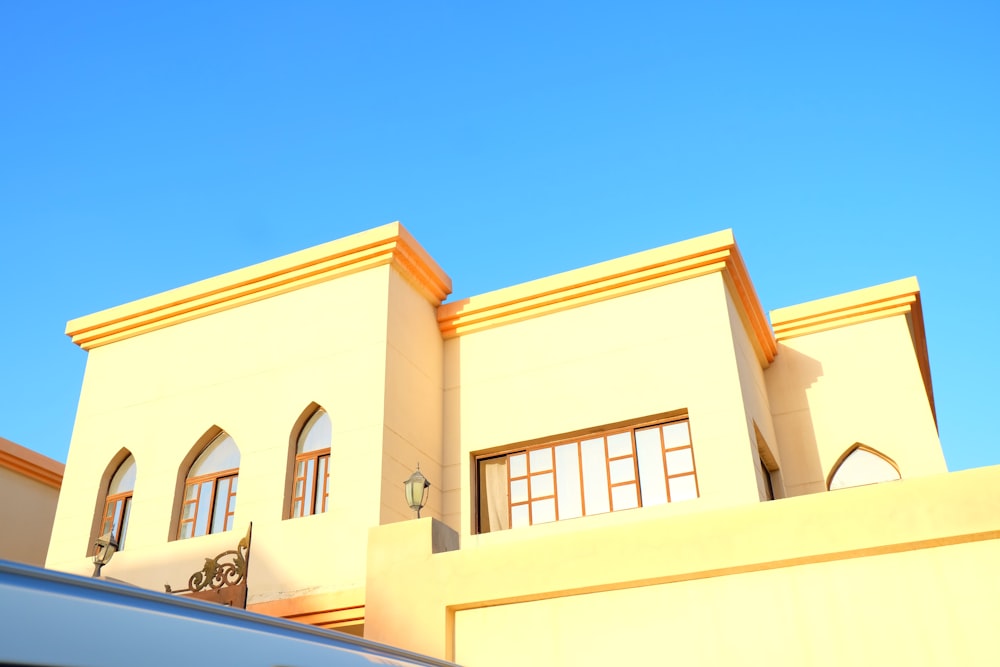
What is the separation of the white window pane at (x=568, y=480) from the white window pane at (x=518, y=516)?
16.8 inches

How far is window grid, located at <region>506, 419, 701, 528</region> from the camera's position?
984cm

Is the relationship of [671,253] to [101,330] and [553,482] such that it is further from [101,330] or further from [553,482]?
[101,330]

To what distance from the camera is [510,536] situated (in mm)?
10094

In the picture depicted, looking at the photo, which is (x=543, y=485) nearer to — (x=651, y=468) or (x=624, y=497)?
(x=624, y=497)

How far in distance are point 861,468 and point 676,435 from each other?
2.90m

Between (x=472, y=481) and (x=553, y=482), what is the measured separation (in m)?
1.00

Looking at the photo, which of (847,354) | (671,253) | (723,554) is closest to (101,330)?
(671,253)

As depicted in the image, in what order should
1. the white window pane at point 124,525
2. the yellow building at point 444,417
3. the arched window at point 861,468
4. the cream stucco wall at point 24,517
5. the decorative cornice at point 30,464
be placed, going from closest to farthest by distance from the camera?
the yellow building at point 444,417 → the white window pane at point 124,525 → the arched window at point 861,468 → the cream stucco wall at point 24,517 → the decorative cornice at point 30,464

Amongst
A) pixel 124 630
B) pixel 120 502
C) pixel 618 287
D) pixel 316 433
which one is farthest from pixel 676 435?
pixel 124 630

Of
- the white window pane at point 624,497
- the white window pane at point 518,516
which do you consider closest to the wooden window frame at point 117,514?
the white window pane at point 518,516

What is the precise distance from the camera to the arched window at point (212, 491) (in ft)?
33.7

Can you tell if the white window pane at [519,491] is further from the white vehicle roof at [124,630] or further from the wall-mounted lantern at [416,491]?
the white vehicle roof at [124,630]

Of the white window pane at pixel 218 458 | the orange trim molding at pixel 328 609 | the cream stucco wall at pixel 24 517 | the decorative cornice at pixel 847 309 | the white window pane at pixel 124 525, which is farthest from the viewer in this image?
the cream stucco wall at pixel 24 517

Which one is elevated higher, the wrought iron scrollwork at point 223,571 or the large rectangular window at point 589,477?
the large rectangular window at point 589,477
